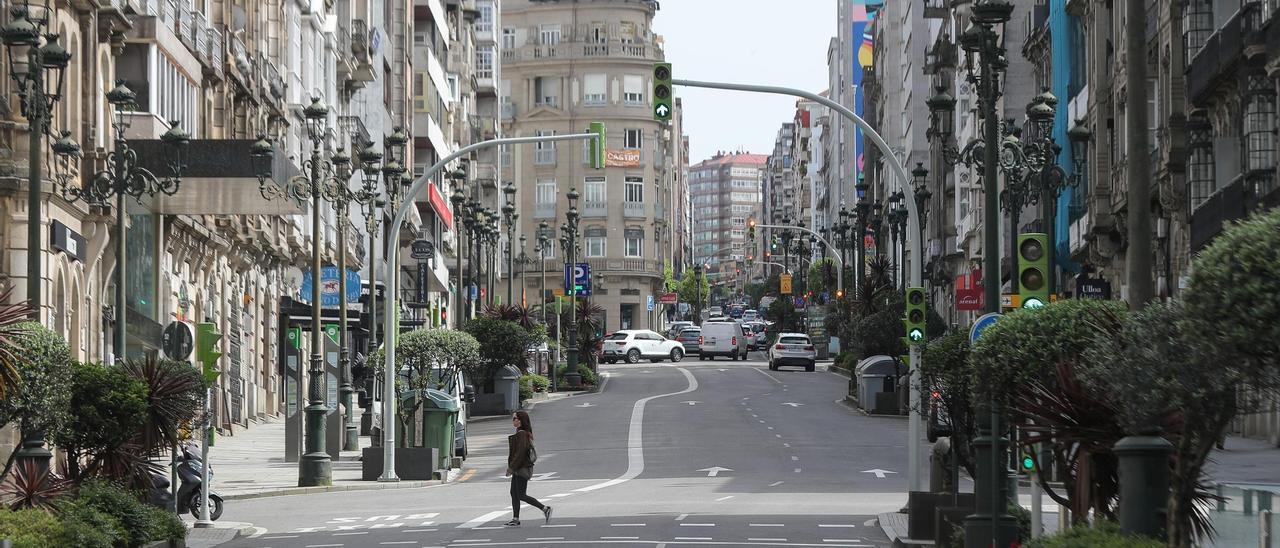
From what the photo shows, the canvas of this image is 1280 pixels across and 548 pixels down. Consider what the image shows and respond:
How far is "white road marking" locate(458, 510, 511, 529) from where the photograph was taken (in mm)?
23719

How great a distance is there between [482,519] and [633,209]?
10086 cm

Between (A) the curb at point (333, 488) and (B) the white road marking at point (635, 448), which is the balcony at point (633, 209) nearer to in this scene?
(B) the white road marking at point (635, 448)

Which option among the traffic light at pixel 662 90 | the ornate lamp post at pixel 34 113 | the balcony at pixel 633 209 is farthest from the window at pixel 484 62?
the ornate lamp post at pixel 34 113

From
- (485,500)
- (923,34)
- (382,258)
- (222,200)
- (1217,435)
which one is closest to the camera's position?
(1217,435)

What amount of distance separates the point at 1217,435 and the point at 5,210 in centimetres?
2239

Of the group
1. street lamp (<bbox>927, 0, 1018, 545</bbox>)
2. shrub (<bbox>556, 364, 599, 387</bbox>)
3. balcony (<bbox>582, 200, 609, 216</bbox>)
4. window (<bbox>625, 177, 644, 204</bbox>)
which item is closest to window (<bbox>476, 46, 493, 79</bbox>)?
balcony (<bbox>582, 200, 609, 216</bbox>)

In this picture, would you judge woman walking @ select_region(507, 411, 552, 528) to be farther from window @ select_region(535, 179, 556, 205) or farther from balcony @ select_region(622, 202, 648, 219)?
window @ select_region(535, 179, 556, 205)

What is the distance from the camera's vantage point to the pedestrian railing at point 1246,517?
11.1 meters

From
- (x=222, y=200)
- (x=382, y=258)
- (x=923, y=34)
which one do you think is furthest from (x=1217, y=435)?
(x=923, y=34)

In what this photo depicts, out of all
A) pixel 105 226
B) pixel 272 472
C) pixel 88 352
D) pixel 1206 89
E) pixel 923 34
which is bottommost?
pixel 272 472

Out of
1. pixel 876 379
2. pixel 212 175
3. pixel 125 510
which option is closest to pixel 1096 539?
pixel 125 510

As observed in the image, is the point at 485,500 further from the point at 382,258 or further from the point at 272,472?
the point at 382,258

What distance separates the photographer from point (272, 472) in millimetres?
34375

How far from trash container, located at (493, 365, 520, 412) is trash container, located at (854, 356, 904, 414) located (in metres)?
9.33
